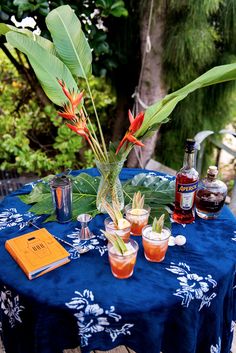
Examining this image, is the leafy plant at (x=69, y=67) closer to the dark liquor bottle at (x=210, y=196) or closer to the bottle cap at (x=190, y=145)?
the bottle cap at (x=190, y=145)

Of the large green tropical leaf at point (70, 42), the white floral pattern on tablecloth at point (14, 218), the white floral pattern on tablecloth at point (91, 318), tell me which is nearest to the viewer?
the white floral pattern on tablecloth at point (91, 318)

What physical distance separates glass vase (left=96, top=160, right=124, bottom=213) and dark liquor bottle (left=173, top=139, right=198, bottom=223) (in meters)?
0.21

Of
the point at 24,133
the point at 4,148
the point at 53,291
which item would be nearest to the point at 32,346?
the point at 53,291

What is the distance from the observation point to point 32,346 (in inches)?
35.4

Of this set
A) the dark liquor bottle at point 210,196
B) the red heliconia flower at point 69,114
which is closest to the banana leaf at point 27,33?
the red heliconia flower at point 69,114

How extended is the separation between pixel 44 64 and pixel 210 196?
79cm

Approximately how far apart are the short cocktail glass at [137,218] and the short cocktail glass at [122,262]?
169mm

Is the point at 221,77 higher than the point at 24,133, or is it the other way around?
the point at 221,77

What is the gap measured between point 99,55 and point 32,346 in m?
1.87

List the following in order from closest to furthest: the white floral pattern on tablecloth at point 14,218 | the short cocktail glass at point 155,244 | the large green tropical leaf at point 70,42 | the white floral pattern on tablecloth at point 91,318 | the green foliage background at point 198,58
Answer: the white floral pattern on tablecloth at point 91,318
the short cocktail glass at point 155,244
the white floral pattern on tablecloth at point 14,218
the large green tropical leaf at point 70,42
the green foliage background at point 198,58

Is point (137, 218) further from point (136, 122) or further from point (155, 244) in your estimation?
point (136, 122)

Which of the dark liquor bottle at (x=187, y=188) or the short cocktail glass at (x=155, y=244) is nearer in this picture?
the short cocktail glass at (x=155, y=244)

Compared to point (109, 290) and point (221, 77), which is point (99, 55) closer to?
point (221, 77)

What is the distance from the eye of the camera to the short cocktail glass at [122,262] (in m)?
0.84
